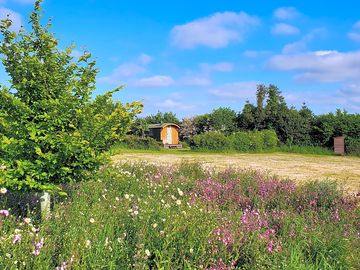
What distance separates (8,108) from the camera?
5121mm

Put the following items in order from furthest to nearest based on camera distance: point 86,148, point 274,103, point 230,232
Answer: point 274,103 → point 86,148 → point 230,232

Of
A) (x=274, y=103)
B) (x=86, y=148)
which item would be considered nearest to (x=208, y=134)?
(x=274, y=103)

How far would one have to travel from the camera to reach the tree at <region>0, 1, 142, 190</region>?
482 cm

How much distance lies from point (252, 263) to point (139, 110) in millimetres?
2891

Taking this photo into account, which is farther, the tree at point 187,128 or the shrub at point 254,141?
the tree at point 187,128

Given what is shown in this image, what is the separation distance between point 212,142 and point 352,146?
38.2ft

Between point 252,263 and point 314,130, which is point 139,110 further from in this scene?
point 314,130

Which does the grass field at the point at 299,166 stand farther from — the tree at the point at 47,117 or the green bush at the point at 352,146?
the tree at the point at 47,117

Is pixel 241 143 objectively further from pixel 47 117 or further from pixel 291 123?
pixel 47 117

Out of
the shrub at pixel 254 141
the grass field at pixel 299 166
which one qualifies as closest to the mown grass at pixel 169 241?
the grass field at pixel 299 166

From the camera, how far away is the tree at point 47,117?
4824 millimetres

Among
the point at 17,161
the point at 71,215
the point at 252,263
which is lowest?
the point at 252,263

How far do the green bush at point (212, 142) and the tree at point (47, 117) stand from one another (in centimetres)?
2863

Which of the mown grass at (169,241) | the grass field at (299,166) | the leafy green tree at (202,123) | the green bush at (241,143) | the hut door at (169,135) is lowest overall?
the grass field at (299,166)
